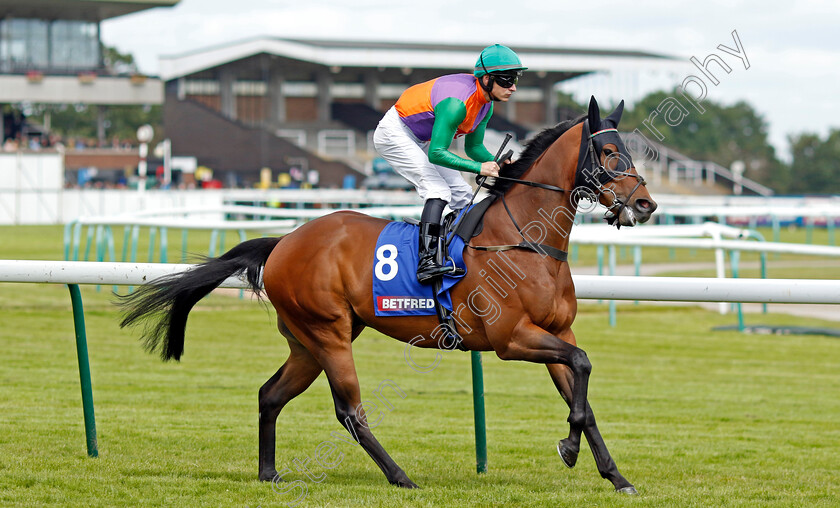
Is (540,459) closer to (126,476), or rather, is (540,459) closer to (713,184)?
(126,476)

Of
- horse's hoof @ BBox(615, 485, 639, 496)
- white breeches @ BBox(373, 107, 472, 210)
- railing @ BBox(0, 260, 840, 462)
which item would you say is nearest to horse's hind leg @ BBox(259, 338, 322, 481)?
railing @ BBox(0, 260, 840, 462)

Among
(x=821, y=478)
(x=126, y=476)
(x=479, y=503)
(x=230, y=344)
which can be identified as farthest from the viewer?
(x=230, y=344)

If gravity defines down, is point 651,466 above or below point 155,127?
below

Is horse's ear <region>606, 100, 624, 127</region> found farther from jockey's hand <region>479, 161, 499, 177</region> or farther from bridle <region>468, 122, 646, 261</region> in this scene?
jockey's hand <region>479, 161, 499, 177</region>

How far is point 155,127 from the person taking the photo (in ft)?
279

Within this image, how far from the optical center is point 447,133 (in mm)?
4430

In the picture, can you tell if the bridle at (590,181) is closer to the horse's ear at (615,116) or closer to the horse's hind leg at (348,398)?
the horse's ear at (615,116)

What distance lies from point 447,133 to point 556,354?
1.08 meters

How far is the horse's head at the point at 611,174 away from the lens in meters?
4.20

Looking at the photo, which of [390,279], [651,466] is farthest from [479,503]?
[651,466]

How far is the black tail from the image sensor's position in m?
4.75

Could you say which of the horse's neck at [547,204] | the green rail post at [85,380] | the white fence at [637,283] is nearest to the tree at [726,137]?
the white fence at [637,283]

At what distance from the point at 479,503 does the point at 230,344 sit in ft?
20.5

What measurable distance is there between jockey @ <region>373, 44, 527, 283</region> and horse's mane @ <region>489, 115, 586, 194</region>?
Answer: 0.31 feet
